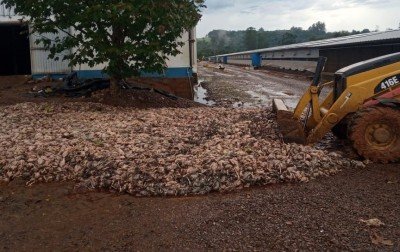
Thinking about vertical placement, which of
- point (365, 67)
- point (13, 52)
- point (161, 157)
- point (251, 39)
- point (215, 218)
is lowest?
point (215, 218)

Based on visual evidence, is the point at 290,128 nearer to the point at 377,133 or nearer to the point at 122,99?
the point at 377,133

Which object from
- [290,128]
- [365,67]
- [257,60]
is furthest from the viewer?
[257,60]

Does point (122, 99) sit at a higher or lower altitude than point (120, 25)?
lower

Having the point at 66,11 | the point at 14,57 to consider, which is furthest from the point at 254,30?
the point at 66,11

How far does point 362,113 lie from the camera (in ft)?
22.4

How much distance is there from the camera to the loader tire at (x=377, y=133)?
269 inches

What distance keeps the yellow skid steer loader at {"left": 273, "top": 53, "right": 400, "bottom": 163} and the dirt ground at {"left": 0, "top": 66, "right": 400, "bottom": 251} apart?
0.61 metres

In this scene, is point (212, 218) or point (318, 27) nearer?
point (212, 218)

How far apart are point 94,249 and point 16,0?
9.70 m

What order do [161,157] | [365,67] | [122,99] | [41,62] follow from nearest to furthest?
1. [161,157]
2. [365,67]
3. [122,99]
4. [41,62]

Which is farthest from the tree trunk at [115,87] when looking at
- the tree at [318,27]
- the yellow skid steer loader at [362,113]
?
the tree at [318,27]

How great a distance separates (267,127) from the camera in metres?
8.46

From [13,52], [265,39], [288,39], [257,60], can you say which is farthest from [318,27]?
[13,52]

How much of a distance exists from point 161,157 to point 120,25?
6.37m
